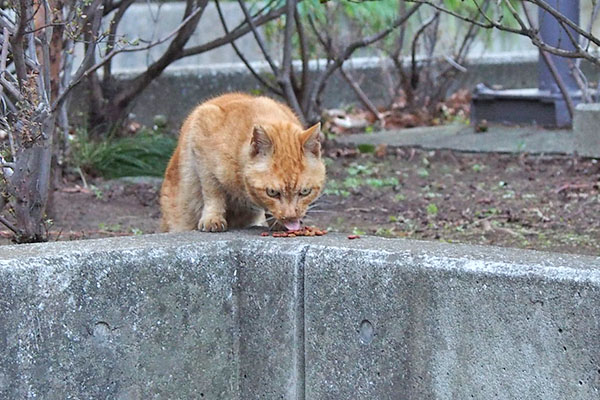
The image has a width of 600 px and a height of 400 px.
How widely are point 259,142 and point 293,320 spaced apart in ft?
2.95

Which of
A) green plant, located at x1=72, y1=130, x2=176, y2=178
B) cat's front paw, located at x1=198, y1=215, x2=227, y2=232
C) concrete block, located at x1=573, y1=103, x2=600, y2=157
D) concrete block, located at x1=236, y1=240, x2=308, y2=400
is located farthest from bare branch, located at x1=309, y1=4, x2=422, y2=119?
concrete block, located at x1=236, y1=240, x2=308, y2=400

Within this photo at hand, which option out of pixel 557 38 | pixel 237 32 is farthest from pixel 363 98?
pixel 237 32

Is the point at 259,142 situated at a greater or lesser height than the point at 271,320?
greater

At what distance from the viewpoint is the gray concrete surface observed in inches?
342

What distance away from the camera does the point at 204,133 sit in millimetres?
4465

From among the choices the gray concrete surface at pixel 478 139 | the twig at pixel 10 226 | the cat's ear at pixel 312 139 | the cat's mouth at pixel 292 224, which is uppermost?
the cat's ear at pixel 312 139

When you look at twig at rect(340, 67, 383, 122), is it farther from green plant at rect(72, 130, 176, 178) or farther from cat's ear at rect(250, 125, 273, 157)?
cat's ear at rect(250, 125, 273, 157)

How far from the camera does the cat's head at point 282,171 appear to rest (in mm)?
4090

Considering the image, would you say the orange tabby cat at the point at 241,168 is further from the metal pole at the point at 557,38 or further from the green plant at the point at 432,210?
the metal pole at the point at 557,38

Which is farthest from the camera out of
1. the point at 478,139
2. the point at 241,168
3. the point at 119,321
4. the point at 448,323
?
the point at 478,139

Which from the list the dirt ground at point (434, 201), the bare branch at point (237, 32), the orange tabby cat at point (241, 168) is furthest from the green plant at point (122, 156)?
the orange tabby cat at point (241, 168)

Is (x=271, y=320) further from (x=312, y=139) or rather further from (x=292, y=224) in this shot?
(x=312, y=139)

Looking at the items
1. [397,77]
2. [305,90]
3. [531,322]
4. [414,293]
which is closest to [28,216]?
[414,293]

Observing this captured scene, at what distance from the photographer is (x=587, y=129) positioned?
7277mm
